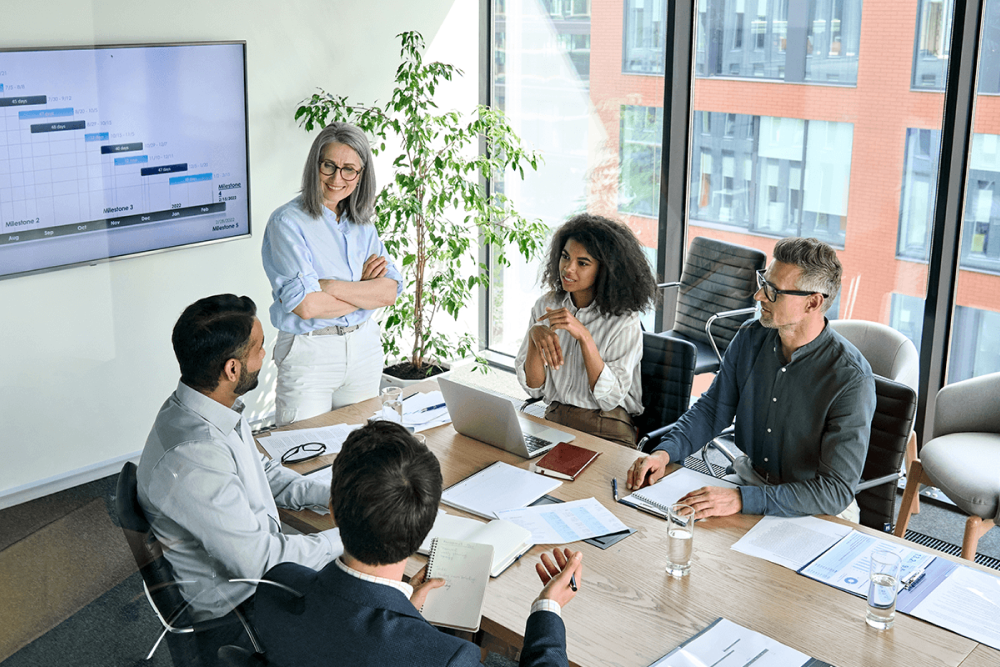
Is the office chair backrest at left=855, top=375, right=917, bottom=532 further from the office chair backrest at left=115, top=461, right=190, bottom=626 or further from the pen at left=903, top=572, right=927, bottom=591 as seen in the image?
the office chair backrest at left=115, top=461, right=190, bottom=626

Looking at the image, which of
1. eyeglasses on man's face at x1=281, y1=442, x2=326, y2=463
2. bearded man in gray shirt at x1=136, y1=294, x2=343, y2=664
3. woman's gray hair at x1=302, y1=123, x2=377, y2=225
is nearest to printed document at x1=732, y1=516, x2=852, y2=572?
bearded man in gray shirt at x1=136, y1=294, x2=343, y2=664

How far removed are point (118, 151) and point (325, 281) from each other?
128 cm

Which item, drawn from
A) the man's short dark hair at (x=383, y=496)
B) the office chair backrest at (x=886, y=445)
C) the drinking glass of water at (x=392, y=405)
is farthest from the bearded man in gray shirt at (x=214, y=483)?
the office chair backrest at (x=886, y=445)

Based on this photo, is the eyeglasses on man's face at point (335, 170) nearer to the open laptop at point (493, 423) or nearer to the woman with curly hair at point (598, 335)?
the woman with curly hair at point (598, 335)

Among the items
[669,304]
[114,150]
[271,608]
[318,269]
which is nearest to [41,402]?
[114,150]

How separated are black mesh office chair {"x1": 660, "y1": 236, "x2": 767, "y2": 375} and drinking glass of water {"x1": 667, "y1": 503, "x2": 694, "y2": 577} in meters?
2.15

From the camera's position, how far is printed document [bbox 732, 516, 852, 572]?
2.08 metres

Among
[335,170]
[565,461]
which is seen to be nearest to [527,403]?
[565,461]

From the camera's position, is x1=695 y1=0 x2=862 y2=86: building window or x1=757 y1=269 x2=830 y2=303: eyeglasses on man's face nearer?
x1=757 y1=269 x2=830 y2=303: eyeglasses on man's face

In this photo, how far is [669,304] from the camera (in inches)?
198

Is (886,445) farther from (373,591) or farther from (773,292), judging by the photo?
(373,591)

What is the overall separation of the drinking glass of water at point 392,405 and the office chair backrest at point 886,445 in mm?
1435

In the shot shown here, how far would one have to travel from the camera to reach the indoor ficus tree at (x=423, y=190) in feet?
15.1

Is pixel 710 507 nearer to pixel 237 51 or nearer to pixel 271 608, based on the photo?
pixel 271 608
